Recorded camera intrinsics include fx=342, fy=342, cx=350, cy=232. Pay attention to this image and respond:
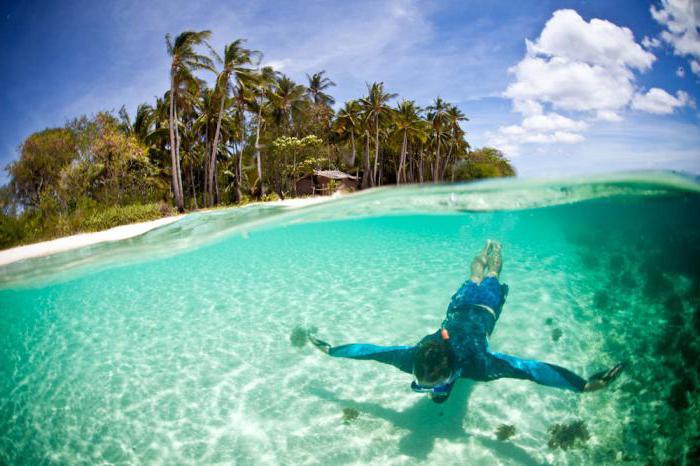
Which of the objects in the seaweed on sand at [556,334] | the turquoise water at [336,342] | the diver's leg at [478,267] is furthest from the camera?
the diver's leg at [478,267]

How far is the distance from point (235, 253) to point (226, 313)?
40.6 ft

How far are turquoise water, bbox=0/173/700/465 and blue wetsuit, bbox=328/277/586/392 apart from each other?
1286 mm

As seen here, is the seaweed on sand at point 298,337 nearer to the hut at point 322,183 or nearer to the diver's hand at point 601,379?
the diver's hand at point 601,379

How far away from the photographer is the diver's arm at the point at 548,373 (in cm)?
372

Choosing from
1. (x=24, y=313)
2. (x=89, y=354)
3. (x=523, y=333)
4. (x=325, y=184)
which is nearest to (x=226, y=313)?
(x=89, y=354)

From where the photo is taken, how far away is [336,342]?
26.2 ft

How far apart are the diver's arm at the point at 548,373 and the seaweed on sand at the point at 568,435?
1584 millimetres

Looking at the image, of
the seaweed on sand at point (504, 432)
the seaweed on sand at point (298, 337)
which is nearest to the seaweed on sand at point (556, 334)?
the seaweed on sand at point (504, 432)

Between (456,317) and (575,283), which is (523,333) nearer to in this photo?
(456,317)

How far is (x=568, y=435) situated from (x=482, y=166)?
6627 cm

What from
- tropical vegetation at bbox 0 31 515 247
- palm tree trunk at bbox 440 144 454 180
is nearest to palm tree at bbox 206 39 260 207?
tropical vegetation at bbox 0 31 515 247

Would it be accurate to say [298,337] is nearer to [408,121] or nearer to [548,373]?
[548,373]

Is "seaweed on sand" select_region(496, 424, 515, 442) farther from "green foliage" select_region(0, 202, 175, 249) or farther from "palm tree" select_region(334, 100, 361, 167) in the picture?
"palm tree" select_region(334, 100, 361, 167)

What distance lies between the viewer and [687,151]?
7.73 metres
